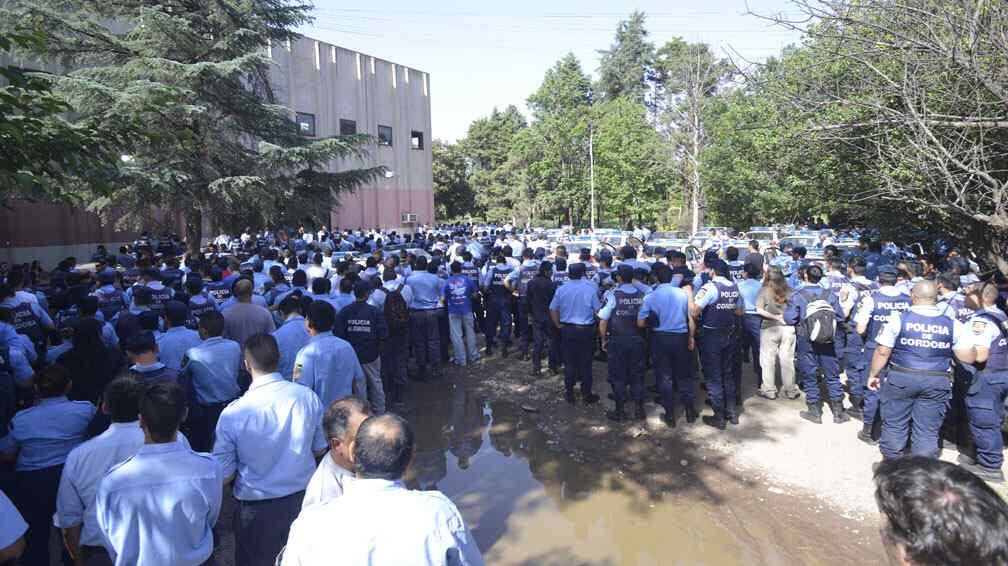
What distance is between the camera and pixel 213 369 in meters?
4.54

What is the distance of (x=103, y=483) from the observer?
8.02 feet

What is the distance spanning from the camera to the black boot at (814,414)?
22.6ft

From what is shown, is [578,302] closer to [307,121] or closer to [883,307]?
[883,307]

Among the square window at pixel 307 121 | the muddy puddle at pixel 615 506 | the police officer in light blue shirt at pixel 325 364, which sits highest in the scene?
the square window at pixel 307 121

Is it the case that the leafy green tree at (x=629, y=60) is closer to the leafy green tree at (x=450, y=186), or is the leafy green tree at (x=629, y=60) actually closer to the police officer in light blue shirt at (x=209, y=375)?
the leafy green tree at (x=450, y=186)

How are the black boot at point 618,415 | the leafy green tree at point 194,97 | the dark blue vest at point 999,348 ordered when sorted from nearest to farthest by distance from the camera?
the dark blue vest at point 999,348
the black boot at point 618,415
the leafy green tree at point 194,97

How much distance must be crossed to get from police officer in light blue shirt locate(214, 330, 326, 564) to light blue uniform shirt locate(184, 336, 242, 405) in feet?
5.24

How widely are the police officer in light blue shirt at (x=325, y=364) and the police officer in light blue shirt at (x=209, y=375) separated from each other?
1.80ft

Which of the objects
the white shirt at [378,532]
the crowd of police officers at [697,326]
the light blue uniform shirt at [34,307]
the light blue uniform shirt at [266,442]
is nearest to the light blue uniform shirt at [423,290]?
the crowd of police officers at [697,326]

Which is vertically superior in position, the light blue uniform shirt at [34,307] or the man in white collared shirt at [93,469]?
the light blue uniform shirt at [34,307]

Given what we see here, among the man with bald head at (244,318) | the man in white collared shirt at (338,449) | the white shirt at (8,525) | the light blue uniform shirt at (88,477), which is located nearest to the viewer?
the white shirt at (8,525)

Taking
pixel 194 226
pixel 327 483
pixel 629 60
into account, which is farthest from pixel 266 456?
pixel 629 60

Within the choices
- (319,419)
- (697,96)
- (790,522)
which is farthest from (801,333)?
(697,96)

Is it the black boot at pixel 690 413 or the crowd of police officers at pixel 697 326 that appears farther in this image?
the black boot at pixel 690 413
